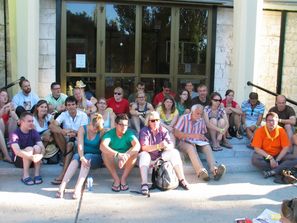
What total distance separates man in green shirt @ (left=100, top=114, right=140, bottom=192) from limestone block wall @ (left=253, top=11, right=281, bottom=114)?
14.9 ft

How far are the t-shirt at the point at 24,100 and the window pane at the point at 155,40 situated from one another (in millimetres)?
2680

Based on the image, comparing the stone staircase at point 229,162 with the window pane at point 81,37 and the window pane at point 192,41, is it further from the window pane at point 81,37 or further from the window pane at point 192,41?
the window pane at point 81,37

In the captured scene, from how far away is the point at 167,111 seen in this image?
6.96 meters

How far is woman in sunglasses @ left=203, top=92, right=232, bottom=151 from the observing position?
701cm

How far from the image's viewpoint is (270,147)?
6523mm

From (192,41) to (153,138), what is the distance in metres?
3.94

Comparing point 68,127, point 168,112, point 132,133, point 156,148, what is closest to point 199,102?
point 168,112

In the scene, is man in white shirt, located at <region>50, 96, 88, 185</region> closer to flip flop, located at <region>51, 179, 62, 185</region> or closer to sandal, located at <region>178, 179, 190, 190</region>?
flip flop, located at <region>51, 179, 62, 185</region>

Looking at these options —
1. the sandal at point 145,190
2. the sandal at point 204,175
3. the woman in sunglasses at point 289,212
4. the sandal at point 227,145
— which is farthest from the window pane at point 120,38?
the woman in sunglasses at point 289,212

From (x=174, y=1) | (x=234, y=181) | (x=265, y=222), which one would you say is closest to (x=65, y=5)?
(x=174, y=1)

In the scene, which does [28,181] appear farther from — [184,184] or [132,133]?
[184,184]

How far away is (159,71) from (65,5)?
95.5 inches

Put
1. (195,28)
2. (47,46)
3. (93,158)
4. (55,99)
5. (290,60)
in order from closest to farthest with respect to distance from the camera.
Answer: (93,158), (55,99), (47,46), (195,28), (290,60)

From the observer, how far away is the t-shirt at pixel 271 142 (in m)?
6.48
